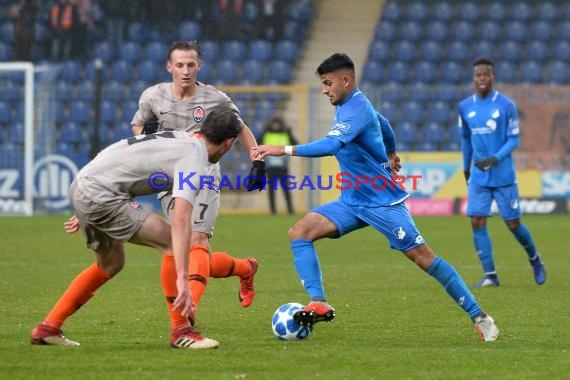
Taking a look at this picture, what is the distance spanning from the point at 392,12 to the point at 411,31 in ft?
2.97

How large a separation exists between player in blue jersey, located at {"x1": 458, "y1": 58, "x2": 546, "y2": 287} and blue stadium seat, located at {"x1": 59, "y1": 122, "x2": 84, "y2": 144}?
1364 cm

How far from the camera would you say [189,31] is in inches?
1099

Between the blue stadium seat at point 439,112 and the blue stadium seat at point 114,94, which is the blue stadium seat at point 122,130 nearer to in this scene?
the blue stadium seat at point 114,94

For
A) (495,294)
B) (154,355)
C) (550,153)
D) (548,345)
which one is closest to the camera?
(154,355)

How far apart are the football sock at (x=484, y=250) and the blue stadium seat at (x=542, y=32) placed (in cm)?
1707

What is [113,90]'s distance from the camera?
78.5ft

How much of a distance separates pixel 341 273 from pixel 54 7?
16.3m

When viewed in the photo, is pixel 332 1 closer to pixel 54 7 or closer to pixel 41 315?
pixel 54 7

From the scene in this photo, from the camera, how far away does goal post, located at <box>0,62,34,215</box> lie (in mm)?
22375

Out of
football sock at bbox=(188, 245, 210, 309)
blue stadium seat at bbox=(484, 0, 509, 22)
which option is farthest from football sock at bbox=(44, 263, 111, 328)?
blue stadium seat at bbox=(484, 0, 509, 22)

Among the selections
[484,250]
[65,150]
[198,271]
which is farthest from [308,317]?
[65,150]

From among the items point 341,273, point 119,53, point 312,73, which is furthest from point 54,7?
point 341,273

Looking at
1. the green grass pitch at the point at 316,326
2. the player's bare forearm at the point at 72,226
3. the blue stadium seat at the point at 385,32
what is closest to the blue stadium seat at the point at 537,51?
the blue stadium seat at the point at 385,32

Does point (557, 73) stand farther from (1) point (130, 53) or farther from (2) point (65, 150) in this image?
(2) point (65, 150)
